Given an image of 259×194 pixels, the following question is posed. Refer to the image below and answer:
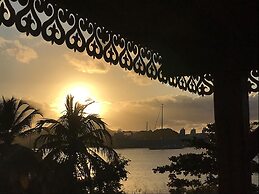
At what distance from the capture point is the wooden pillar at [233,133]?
2.70 meters

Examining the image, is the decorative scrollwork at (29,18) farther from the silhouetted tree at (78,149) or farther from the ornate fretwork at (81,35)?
the silhouetted tree at (78,149)

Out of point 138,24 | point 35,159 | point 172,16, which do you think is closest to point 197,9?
point 172,16

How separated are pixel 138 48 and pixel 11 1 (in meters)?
1.01

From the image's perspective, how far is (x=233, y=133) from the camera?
272 cm

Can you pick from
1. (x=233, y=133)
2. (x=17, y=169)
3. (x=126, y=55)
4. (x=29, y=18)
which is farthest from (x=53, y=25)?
(x=17, y=169)

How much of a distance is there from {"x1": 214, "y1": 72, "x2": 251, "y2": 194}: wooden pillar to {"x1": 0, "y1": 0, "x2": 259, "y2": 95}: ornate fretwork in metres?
0.46

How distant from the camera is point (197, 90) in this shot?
11.9 ft

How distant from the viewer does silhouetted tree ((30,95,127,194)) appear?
67.3 ft

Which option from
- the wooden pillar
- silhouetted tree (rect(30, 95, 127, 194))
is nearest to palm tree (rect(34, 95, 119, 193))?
silhouetted tree (rect(30, 95, 127, 194))

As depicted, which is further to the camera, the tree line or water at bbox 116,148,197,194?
water at bbox 116,148,197,194

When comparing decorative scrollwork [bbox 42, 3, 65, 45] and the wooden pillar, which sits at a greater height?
decorative scrollwork [bbox 42, 3, 65, 45]

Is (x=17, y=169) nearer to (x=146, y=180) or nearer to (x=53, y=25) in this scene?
(x=53, y=25)

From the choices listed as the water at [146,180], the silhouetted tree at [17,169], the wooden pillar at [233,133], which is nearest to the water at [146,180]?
the water at [146,180]

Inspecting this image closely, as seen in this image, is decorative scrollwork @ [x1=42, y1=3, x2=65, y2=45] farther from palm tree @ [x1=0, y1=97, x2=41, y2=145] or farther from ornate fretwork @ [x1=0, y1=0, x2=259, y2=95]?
palm tree @ [x1=0, y1=97, x2=41, y2=145]
